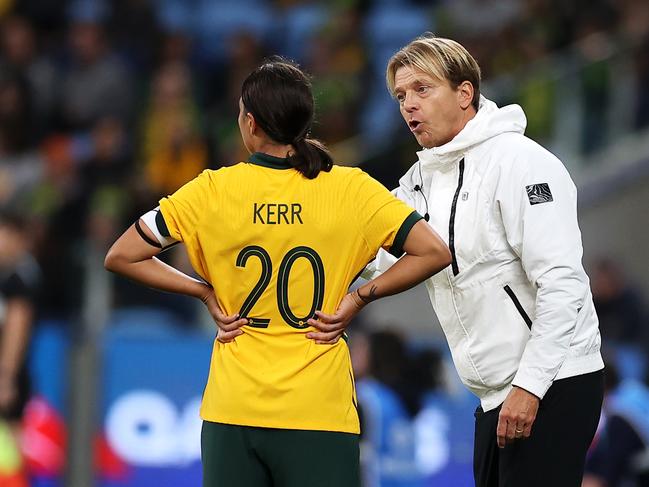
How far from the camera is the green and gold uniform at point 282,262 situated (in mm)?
4004

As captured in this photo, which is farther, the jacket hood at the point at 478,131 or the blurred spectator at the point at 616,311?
the blurred spectator at the point at 616,311

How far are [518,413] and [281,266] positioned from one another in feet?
2.68

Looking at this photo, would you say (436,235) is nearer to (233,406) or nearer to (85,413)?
(233,406)

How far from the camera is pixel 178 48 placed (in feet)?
43.4

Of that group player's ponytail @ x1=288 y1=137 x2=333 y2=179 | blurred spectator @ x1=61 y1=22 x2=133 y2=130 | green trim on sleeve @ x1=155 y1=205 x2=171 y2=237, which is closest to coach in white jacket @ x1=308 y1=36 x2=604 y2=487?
player's ponytail @ x1=288 y1=137 x2=333 y2=179

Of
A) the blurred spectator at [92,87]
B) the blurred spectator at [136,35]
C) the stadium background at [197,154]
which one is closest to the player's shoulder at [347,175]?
the stadium background at [197,154]

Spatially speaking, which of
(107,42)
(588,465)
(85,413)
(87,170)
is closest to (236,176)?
(588,465)

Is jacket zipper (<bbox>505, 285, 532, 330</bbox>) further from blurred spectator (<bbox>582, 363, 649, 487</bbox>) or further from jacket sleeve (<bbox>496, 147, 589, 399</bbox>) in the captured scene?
blurred spectator (<bbox>582, 363, 649, 487</bbox>)

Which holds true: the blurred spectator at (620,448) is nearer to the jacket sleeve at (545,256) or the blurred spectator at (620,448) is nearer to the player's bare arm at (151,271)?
the jacket sleeve at (545,256)

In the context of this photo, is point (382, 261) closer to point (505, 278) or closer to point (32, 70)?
point (505, 278)

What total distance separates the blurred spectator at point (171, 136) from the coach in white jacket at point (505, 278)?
6813 millimetres

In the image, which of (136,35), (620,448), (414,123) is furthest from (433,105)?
(136,35)

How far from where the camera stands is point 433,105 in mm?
4352

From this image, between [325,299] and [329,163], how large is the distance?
1.33 feet
